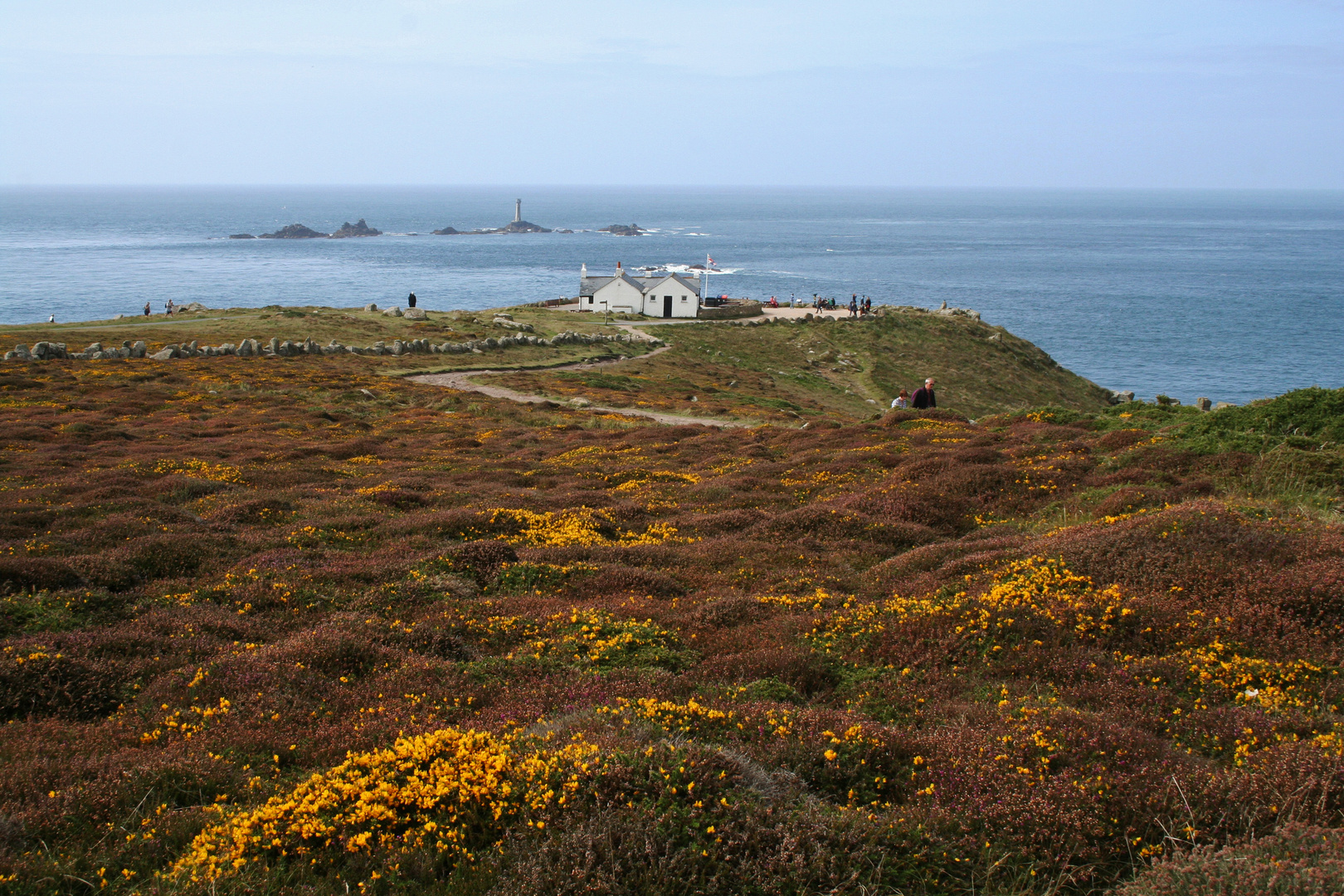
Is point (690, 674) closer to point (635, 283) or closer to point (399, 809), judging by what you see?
point (399, 809)

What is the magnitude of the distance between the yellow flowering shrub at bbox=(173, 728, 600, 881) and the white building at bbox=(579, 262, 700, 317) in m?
83.4

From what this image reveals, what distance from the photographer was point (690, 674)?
881 centimetres

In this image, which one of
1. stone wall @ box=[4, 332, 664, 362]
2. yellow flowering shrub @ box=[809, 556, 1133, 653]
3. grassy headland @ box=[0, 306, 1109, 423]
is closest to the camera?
yellow flowering shrub @ box=[809, 556, 1133, 653]

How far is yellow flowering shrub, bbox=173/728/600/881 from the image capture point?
5555 mm

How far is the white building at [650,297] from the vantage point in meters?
88.3

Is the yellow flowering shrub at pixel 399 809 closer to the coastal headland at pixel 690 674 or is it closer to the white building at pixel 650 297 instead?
the coastal headland at pixel 690 674

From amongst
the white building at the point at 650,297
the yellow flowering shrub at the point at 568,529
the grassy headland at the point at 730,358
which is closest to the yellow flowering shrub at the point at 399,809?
the yellow flowering shrub at the point at 568,529

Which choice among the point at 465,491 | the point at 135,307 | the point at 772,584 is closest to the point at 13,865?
the point at 772,584

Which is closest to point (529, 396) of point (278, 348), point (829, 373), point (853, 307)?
point (278, 348)

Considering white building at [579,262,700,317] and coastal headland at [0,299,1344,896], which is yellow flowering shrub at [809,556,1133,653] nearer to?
coastal headland at [0,299,1344,896]

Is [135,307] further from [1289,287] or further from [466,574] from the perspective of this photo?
[1289,287]

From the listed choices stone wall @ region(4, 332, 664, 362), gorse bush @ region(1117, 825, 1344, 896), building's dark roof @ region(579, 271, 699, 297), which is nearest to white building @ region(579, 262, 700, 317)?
building's dark roof @ region(579, 271, 699, 297)

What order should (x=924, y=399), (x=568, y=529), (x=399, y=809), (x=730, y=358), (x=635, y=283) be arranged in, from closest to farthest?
1. (x=399, y=809)
2. (x=568, y=529)
3. (x=924, y=399)
4. (x=730, y=358)
5. (x=635, y=283)

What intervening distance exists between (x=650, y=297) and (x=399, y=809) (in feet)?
280
